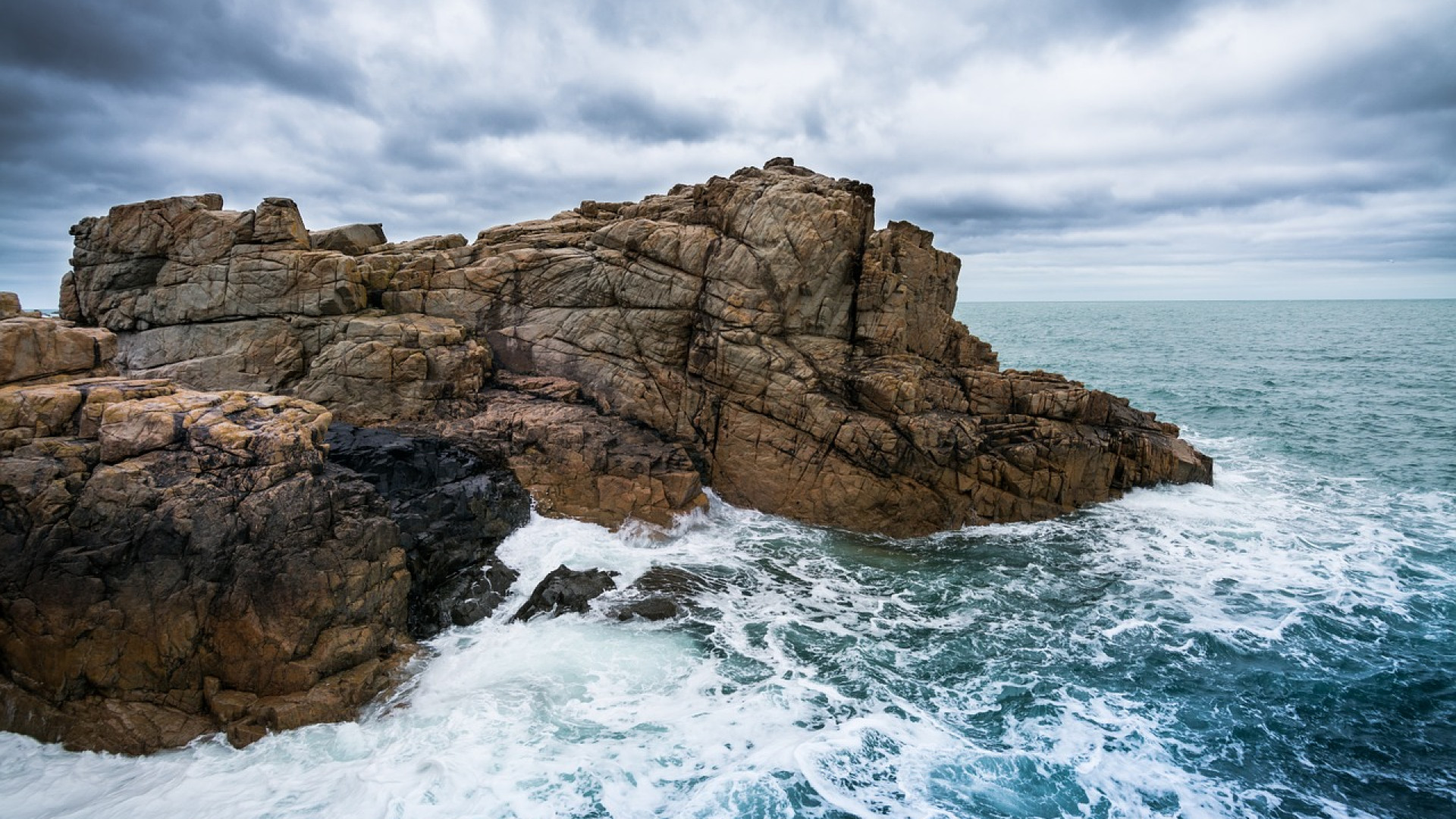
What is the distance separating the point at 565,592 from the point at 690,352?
11393mm

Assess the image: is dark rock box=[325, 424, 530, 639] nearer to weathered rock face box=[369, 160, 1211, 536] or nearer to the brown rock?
weathered rock face box=[369, 160, 1211, 536]

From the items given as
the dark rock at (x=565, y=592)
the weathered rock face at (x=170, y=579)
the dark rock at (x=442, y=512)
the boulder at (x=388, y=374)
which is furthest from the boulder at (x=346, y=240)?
the dark rock at (x=565, y=592)

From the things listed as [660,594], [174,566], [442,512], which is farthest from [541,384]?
[174,566]

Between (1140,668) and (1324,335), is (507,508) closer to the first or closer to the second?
(1140,668)

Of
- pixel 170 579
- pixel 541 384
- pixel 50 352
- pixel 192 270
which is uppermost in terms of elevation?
pixel 192 270

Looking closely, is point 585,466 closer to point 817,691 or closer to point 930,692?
point 817,691

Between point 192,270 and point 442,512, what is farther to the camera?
point 192,270

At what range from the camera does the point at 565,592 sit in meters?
20.2

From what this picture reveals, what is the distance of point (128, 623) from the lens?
49.6 feet

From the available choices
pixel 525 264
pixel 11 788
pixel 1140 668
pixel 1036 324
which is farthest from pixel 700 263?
pixel 1036 324

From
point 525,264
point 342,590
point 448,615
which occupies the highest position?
point 525,264

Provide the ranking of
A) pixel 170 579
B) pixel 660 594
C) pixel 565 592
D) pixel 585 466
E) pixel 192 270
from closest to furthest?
pixel 170 579
pixel 565 592
pixel 660 594
pixel 585 466
pixel 192 270

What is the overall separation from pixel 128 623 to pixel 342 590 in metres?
4.01

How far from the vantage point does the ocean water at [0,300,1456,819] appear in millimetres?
13508
